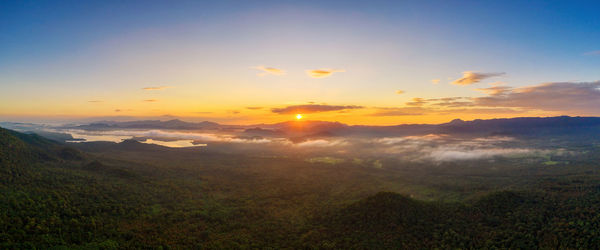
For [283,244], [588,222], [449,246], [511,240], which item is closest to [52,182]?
[283,244]

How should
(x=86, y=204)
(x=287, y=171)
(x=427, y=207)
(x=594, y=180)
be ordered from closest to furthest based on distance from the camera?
(x=86, y=204)
(x=427, y=207)
(x=594, y=180)
(x=287, y=171)

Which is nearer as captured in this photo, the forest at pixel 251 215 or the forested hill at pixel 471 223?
the forest at pixel 251 215

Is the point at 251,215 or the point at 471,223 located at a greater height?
the point at 471,223

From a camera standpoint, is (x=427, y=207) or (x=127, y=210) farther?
(x=427, y=207)

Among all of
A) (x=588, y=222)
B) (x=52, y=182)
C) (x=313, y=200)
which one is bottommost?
(x=313, y=200)

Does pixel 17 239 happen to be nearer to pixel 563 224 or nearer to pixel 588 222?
pixel 563 224

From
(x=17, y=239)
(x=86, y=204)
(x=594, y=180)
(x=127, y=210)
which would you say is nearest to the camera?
(x=17, y=239)

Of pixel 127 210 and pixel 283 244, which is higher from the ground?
pixel 127 210

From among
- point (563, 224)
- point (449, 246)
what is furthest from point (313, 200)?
point (563, 224)

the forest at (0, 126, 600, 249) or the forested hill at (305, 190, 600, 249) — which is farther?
the forested hill at (305, 190, 600, 249)

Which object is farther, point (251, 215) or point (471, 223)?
point (251, 215)
